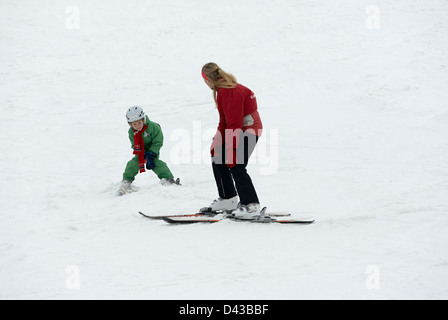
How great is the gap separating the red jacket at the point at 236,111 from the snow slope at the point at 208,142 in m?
1.12

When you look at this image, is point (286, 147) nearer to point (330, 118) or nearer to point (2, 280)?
point (330, 118)

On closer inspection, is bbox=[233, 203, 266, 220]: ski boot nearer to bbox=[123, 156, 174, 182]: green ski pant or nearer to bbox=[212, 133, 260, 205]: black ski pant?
bbox=[212, 133, 260, 205]: black ski pant

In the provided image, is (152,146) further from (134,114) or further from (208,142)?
(208,142)

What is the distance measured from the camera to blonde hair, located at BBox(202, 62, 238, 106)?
18.8 ft

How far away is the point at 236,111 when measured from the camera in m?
5.68

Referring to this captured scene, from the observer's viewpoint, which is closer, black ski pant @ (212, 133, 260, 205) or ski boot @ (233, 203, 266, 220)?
black ski pant @ (212, 133, 260, 205)

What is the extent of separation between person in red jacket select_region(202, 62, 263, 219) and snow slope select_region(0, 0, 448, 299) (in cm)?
52

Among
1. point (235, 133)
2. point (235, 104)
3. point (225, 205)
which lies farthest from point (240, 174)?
point (235, 104)

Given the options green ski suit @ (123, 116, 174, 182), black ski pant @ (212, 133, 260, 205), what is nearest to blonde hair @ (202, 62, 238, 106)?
black ski pant @ (212, 133, 260, 205)

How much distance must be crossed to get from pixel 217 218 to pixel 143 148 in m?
2.21

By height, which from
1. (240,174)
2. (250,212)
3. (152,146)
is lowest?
(250,212)

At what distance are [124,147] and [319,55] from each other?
298 inches

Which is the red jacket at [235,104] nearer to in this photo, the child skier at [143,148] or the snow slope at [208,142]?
the snow slope at [208,142]

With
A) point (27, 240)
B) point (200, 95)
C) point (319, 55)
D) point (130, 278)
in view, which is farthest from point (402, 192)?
point (319, 55)
